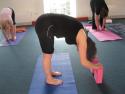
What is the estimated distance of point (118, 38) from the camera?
182 inches

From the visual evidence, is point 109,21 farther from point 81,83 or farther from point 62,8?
point 81,83

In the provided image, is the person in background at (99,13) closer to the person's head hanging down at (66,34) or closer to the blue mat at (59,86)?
the blue mat at (59,86)

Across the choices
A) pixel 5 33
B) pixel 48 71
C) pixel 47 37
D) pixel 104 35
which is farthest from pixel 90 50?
pixel 5 33

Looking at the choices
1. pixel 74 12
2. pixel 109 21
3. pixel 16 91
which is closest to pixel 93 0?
pixel 109 21

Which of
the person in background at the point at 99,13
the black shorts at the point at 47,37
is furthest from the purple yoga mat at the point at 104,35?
the black shorts at the point at 47,37

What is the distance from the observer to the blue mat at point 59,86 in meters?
2.65

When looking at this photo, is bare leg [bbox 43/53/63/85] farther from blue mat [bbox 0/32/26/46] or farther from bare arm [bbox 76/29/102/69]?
blue mat [bbox 0/32/26/46]

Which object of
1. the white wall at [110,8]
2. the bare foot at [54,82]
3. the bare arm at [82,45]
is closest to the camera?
the bare arm at [82,45]

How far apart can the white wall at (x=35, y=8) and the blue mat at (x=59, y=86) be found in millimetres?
3382

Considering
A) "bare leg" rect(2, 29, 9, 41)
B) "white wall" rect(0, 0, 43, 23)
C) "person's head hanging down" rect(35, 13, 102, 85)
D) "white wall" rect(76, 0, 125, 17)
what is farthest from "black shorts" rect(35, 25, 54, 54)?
"white wall" rect(76, 0, 125, 17)

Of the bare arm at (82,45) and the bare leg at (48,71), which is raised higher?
the bare arm at (82,45)

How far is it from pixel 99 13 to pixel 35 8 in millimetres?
2276

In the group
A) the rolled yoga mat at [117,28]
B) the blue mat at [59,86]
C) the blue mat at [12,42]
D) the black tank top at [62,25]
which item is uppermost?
the black tank top at [62,25]

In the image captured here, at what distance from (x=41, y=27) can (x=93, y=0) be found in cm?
310
